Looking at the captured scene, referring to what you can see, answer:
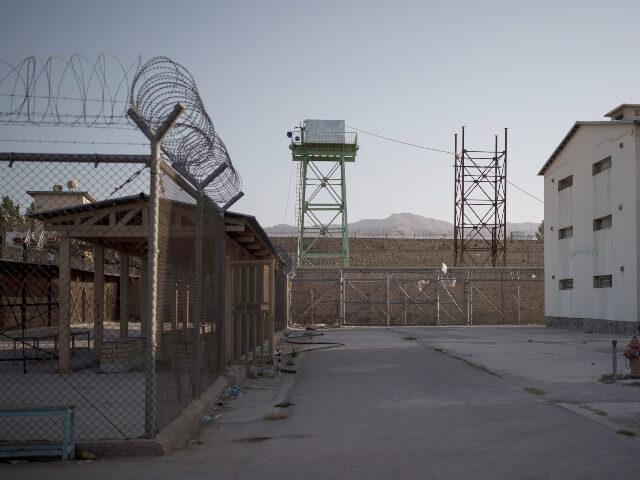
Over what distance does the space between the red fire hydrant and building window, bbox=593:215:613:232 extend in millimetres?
18681

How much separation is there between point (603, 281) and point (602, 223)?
2.47 m

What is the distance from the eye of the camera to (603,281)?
27938 millimetres

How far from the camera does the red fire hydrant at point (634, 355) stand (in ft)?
33.6

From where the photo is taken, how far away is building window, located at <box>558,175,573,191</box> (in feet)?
105

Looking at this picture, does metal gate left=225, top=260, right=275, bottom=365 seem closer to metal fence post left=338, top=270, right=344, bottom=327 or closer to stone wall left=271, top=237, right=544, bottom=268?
metal fence post left=338, top=270, right=344, bottom=327

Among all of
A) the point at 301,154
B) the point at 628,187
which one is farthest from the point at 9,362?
the point at 301,154

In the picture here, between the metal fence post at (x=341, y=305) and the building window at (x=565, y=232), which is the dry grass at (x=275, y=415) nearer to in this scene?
the metal fence post at (x=341, y=305)

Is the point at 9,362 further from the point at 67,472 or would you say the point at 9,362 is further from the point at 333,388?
the point at 67,472

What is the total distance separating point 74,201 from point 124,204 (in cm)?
2177

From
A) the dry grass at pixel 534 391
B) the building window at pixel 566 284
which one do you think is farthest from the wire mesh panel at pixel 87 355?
the building window at pixel 566 284

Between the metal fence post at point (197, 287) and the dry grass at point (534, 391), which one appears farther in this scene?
the dry grass at point (534, 391)

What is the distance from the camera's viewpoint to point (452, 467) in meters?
5.22

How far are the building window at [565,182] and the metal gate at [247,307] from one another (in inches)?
903

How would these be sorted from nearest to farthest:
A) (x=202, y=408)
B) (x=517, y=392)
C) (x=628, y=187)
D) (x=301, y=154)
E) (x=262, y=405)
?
1. (x=202, y=408)
2. (x=262, y=405)
3. (x=517, y=392)
4. (x=628, y=187)
5. (x=301, y=154)
